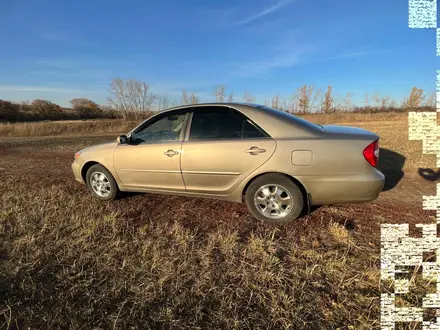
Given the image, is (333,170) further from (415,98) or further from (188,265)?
(415,98)

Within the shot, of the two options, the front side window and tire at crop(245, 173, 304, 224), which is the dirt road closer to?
tire at crop(245, 173, 304, 224)

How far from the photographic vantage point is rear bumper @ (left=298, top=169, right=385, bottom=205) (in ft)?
9.24

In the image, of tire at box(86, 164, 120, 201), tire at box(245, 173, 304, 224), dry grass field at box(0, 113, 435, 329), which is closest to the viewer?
dry grass field at box(0, 113, 435, 329)

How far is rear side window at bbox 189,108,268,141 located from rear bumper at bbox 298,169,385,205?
0.89 m

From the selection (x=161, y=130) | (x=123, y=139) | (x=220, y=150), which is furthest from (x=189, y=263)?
(x=123, y=139)

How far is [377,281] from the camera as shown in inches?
79.4

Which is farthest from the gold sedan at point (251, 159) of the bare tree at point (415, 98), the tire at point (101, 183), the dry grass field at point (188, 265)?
the bare tree at point (415, 98)

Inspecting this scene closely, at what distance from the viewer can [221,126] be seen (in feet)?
10.9

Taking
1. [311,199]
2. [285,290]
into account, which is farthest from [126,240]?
[311,199]

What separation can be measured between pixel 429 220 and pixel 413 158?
386cm

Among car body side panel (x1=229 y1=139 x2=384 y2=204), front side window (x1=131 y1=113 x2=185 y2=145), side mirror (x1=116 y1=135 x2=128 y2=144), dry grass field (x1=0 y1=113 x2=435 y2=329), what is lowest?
dry grass field (x1=0 y1=113 x2=435 y2=329)

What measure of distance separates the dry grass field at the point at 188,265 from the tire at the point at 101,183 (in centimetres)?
27

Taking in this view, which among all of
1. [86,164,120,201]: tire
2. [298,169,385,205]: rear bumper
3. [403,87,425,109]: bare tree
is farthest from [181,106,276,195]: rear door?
[403,87,425,109]: bare tree

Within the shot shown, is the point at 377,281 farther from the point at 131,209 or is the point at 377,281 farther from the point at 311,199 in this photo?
the point at 131,209
